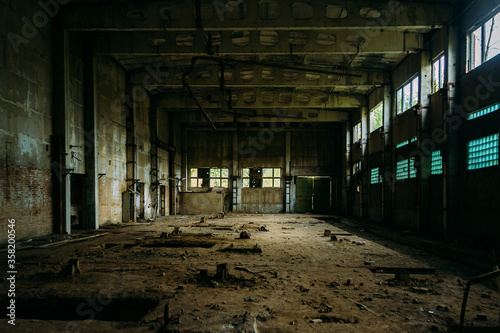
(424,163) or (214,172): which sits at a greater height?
(424,163)

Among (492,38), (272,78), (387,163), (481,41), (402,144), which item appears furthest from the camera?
(272,78)

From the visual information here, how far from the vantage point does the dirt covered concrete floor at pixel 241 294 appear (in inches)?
132

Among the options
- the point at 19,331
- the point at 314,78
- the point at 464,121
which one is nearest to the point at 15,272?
the point at 19,331

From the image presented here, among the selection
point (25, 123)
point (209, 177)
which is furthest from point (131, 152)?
point (209, 177)

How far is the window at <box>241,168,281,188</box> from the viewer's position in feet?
77.8

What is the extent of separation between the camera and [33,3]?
9.34m

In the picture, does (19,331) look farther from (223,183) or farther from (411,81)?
(223,183)

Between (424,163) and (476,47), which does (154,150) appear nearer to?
(424,163)

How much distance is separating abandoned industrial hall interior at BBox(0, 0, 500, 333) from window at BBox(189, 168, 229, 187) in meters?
4.19

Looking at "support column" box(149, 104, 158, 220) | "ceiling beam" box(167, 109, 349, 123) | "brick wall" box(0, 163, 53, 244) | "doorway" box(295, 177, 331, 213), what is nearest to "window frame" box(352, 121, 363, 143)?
"ceiling beam" box(167, 109, 349, 123)

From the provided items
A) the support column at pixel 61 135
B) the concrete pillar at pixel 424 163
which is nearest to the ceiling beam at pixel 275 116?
the concrete pillar at pixel 424 163

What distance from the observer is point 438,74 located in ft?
35.0

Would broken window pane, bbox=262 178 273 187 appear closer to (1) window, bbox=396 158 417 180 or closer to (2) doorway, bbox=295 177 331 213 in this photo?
(2) doorway, bbox=295 177 331 213

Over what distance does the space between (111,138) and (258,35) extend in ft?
24.7
